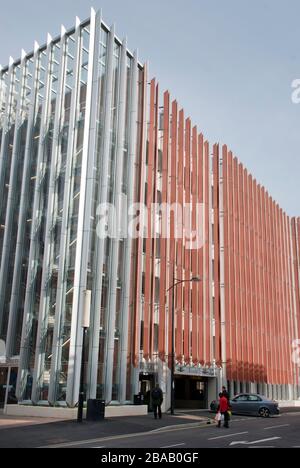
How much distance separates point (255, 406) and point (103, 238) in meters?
14.3

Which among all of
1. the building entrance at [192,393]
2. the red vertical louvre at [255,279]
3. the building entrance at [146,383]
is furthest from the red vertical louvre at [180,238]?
the red vertical louvre at [255,279]

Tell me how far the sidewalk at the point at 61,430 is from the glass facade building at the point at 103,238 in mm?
4899

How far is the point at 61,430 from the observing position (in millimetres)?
20250

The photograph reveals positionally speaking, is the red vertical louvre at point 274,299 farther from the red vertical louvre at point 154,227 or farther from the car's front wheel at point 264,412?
the red vertical louvre at point 154,227

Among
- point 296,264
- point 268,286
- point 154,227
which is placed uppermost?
point 296,264

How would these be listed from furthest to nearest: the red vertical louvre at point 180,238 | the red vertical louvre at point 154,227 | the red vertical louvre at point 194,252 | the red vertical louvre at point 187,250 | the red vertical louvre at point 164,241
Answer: the red vertical louvre at point 194,252 → the red vertical louvre at point 187,250 → the red vertical louvre at point 180,238 → the red vertical louvre at point 164,241 → the red vertical louvre at point 154,227

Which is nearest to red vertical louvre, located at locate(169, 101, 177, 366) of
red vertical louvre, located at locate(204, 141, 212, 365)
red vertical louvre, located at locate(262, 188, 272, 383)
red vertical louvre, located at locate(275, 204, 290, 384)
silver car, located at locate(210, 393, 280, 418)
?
red vertical louvre, located at locate(204, 141, 212, 365)

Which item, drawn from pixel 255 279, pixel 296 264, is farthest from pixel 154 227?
pixel 296 264

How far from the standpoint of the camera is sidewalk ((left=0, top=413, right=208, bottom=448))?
55.3 ft

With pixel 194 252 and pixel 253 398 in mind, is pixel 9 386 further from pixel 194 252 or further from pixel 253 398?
pixel 194 252

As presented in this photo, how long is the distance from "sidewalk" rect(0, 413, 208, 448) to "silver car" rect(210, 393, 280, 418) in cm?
711

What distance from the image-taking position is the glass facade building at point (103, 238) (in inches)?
1184

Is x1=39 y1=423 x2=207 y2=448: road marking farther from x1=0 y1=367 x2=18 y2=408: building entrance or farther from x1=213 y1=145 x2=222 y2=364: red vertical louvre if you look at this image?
x1=213 y1=145 x2=222 y2=364: red vertical louvre

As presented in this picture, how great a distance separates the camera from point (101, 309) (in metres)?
31.0
